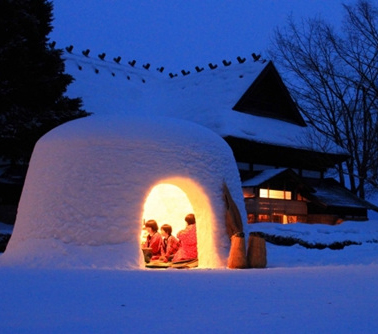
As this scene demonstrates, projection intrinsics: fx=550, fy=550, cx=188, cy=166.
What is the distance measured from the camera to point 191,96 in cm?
2458

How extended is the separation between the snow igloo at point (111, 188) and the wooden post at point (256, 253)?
17.6 inches

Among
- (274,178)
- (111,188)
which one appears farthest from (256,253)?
(274,178)

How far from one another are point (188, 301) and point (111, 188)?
373 centimetres

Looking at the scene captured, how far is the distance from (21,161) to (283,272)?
12057 millimetres

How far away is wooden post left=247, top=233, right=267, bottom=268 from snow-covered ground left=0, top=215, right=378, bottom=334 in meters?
1.07

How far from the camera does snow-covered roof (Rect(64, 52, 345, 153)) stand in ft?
71.8

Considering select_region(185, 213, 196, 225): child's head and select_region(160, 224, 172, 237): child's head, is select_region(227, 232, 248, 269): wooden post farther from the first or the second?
select_region(160, 224, 172, 237): child's head

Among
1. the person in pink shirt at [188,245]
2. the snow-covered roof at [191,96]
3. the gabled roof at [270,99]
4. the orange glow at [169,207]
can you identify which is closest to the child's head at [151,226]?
the orange glow at [169,207]

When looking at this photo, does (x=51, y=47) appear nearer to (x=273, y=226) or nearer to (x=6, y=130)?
(x=6, y=130)

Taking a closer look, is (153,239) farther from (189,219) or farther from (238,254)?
(238,254)

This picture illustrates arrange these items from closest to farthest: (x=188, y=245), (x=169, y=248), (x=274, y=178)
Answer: (x=188, y=245) → (x=169, y=248) → (x=274, y=178)

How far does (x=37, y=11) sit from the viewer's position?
60.2 ft

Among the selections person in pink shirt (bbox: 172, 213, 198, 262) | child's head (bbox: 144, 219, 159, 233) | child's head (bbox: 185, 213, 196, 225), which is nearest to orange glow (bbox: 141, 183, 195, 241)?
child's head (bbox: 144, 219, 159, 233)

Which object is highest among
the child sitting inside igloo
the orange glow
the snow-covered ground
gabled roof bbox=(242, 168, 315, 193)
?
gabled roof bbox=(242, 168, 315, 193)
